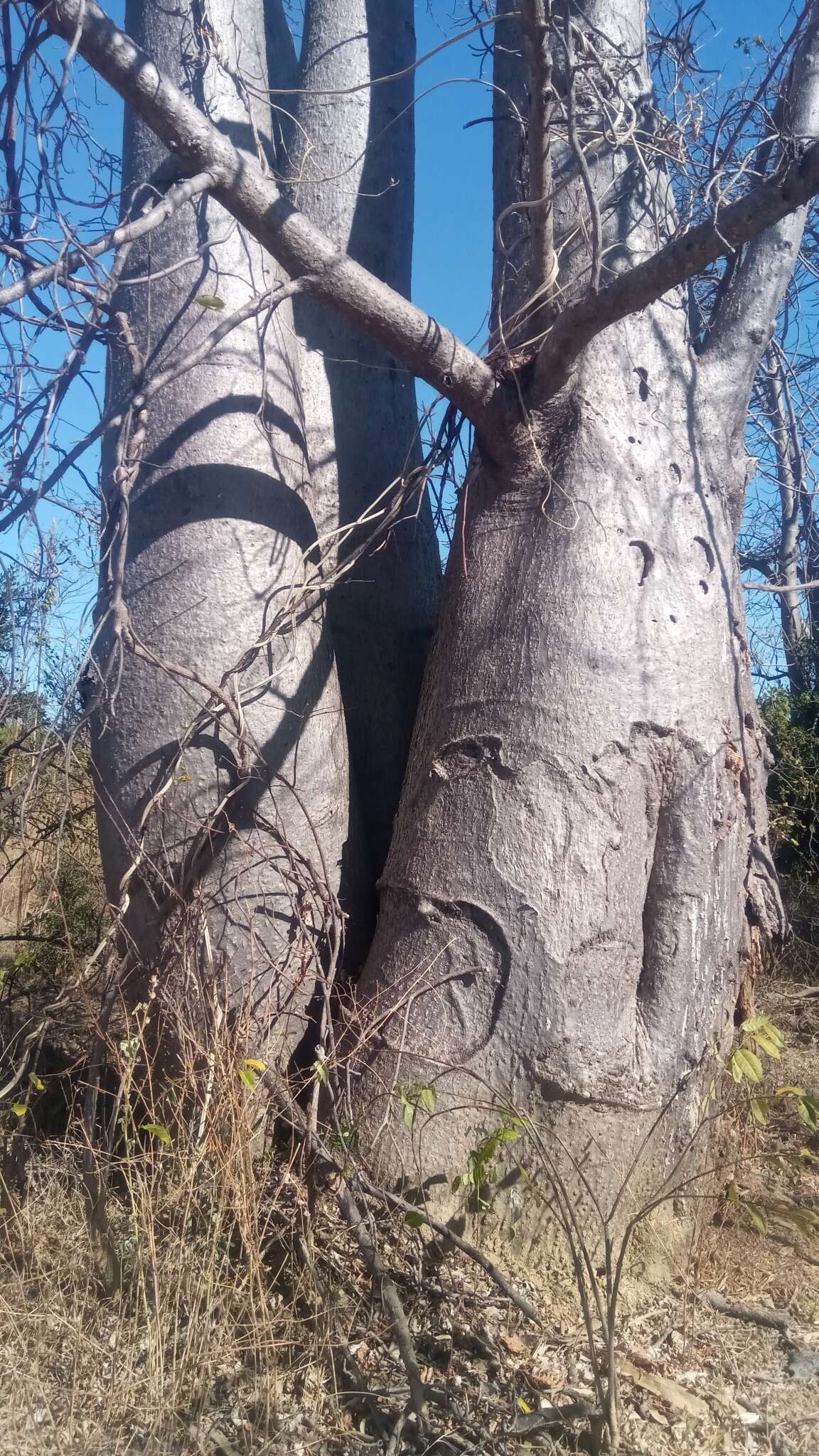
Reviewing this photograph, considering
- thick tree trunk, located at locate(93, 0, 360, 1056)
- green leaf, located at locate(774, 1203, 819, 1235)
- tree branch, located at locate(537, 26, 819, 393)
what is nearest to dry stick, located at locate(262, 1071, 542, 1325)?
thick tree trunk, located at locate(93, 0, 360, 1056)

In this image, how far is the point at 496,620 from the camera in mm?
2424

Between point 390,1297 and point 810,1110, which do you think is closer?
point 390,1297

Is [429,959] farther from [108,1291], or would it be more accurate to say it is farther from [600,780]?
[108,1291]

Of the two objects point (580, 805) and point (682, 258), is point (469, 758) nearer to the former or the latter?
point (580, 805)

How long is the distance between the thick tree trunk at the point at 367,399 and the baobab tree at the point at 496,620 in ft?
0.50

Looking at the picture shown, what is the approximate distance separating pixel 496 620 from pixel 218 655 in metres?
0.64

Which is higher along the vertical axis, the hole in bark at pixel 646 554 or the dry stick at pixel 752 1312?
the hole in bark at pixel 646 554

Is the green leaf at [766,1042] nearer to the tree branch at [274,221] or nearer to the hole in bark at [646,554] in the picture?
the hole in bark at [646,554]

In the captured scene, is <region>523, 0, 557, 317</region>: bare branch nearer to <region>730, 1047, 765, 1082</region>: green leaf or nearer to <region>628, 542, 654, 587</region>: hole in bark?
<region>628, 542, 654, 587</region>: hole in bark

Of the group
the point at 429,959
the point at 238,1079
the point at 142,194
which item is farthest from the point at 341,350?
the point at 238,1079

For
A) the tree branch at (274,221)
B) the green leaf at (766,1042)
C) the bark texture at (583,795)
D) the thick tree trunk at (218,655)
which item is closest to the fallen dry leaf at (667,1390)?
the bark texture at (583,795)

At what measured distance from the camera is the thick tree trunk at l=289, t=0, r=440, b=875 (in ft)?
9.63

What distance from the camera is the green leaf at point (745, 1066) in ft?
7.17

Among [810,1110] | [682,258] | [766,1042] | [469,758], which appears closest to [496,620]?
[469,758]
